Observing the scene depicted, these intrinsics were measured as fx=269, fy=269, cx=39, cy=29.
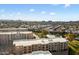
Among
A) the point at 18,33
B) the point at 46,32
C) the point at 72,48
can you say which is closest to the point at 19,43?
the point at 18,33

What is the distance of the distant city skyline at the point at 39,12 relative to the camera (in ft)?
10.9

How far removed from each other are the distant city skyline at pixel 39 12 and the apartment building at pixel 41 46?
10.9 inches

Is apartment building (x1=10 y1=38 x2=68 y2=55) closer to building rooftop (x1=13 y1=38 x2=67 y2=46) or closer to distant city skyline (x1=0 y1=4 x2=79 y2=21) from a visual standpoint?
building rooftop (x1=13 y1=38 x2=67 y2=46)

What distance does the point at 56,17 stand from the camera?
338cm

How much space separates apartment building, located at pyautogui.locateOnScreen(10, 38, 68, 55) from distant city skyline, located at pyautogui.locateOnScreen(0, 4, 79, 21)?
0.28m

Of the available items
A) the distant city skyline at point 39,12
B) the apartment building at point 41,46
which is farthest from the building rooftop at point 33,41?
the distant city skyline at point 39,12

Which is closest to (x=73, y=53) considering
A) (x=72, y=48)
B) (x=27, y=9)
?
(x=72, y=48)

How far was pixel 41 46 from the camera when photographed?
3.36m

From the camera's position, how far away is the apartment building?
333 cm

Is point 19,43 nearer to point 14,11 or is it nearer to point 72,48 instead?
point 14,11

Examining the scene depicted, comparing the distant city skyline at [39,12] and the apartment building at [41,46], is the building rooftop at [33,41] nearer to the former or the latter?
the apartment building at [41,46]

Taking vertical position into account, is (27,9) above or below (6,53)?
above
